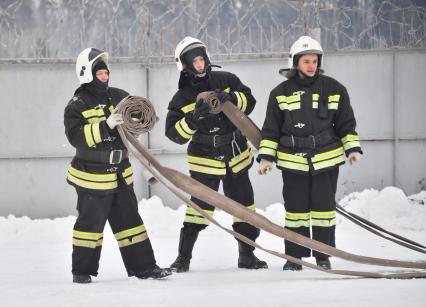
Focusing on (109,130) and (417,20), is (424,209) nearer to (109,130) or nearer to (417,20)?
(417,20)

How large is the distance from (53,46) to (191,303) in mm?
5778

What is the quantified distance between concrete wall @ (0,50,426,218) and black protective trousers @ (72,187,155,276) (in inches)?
137

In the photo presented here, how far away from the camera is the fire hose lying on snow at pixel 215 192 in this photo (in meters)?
5.89

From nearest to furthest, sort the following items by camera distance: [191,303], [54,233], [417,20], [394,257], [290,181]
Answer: [191,303]
[290,181]
[394,257]
[54,233]
[417,20]

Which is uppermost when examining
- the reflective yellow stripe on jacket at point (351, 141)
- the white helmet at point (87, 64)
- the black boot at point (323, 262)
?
the white helmet at point (87, 64)

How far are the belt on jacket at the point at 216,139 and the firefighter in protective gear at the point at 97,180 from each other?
26.9 inches

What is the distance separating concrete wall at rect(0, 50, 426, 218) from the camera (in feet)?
34.0

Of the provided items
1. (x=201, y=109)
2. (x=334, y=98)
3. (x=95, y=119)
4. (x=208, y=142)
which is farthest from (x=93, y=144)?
(x=334, y=98)

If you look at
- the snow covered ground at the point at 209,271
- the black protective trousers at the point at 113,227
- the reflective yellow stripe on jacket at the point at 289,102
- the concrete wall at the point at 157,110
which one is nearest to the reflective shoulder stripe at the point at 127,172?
the black protective trousers at the point at 113,227

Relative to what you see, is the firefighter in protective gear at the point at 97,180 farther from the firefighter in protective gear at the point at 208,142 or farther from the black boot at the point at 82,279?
the firefighter in protective gear at the point at 208,142

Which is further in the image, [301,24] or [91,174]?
[301,24]

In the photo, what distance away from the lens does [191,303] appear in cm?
Answer: 541

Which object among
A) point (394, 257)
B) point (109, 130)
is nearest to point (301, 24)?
point (394, 257)

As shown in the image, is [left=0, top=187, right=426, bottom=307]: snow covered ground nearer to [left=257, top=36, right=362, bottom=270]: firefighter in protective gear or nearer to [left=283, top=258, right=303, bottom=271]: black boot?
[left=283, top=258, right=303, bottom=271]: black boot
